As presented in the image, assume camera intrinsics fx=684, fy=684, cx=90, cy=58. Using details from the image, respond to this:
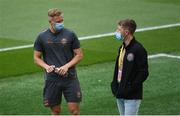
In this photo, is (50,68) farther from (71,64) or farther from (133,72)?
(133,72)

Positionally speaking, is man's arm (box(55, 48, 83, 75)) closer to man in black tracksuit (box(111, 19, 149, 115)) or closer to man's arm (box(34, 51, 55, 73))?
man's arm (box(34, 51, 55, 73))

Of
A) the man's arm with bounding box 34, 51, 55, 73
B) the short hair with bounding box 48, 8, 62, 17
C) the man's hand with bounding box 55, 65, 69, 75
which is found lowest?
the man's hand with bounding box 55, 65, 69, 75

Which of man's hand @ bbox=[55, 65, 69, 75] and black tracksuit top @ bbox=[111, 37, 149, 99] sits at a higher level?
black tracksuit top @ bbox=[111, 37, 149, 99]

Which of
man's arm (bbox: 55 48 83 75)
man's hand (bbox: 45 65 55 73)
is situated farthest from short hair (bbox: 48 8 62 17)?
man's hand (bbox: 45 65 55 73)

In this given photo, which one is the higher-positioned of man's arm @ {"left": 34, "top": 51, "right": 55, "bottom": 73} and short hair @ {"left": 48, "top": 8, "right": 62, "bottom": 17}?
short hair @ {"left": 48, "top": 8, "right": 62, "bottom": 17}

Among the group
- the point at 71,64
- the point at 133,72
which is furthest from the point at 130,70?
the point at 71,64

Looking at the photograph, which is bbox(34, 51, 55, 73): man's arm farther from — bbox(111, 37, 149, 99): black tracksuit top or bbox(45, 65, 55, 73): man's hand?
bbox(111, 37, 149, 99): black tracksuit top

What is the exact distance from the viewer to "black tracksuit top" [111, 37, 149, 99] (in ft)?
33.8

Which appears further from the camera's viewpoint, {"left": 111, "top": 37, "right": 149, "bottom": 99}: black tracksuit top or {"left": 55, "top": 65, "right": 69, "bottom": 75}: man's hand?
{"left": 55, "top": 65, "right": 69, "bottom": 75}: man's hand

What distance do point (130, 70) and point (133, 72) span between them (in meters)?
0.06

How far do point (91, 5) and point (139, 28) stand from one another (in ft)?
16.9

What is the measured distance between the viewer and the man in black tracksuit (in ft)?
33.8

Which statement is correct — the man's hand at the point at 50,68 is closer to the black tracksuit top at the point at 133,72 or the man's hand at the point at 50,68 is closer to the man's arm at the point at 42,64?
the man's arm at the point at 42,64

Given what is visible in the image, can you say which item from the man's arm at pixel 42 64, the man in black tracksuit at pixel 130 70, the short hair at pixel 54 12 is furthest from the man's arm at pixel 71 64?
the man in black tracksuit at pixel 130 70
